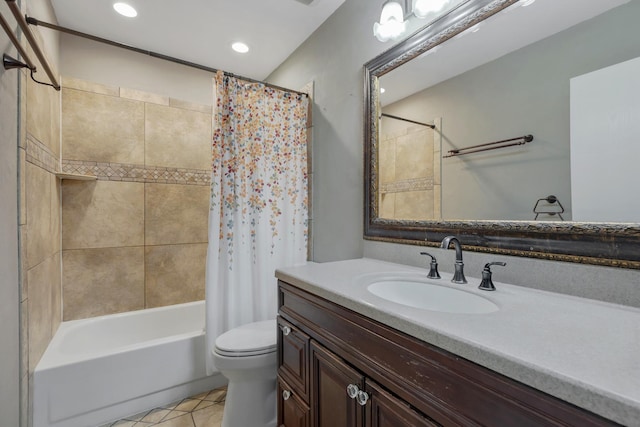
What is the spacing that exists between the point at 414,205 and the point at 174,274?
2.17m

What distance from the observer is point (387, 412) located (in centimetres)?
77

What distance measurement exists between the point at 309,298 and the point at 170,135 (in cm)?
217

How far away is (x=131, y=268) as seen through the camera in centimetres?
238

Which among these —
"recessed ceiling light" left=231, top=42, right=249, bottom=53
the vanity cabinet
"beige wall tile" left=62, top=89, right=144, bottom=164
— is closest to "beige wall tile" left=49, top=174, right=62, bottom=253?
"beige wall tile" left=62, top=89, right=144, bottom=164

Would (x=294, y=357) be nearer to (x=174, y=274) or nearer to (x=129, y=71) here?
(x=174, y=274)

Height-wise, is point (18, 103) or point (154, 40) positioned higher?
point (154, 40)

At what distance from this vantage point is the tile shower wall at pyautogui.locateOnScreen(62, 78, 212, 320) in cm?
218

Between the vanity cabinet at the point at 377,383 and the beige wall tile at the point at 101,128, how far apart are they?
1957mm

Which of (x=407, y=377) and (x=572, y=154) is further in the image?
(x=572, y=154)

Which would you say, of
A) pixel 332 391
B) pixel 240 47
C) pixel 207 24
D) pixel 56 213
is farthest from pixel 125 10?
pixel 332 391

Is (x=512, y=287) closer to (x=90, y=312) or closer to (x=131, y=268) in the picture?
(x=131, y=268)


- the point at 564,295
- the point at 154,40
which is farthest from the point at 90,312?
the point at 564,295

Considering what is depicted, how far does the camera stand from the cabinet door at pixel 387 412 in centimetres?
69

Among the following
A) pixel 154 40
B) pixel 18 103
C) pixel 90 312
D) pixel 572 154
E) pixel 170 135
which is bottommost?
pixel 90 312
